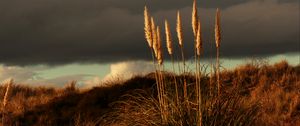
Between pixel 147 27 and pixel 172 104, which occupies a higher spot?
pixel 147 27

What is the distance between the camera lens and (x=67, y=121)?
14242 mm

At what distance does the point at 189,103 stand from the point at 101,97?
293 inches

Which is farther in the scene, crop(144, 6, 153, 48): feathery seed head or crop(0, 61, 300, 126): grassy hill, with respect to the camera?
crop(0, 61, 300, 126): grassy hill

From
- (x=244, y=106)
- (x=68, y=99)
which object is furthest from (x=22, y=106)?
(x=244, y=106)

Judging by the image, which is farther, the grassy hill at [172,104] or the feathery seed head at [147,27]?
the grassy hill at [172,104]

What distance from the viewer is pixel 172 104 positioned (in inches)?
327

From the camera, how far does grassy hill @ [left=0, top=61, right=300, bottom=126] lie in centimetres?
835

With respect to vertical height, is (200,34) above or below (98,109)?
above

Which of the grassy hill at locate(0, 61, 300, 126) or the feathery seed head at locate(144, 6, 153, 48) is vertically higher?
the feathery seed head at locate(144, 6, 153, 48)

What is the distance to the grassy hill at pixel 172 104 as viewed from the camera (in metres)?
8.35

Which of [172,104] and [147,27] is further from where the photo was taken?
[172,104]

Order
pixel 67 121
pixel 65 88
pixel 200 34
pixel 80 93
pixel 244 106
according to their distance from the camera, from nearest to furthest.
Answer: pixel 200 34 < pixel 244 106 < pixel 67 121 < pixel 80 93 < pixel 65 88

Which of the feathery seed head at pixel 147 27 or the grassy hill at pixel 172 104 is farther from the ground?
the feathery seed head at pixel 147 27

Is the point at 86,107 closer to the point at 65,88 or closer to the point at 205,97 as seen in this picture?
the point at 65,88
